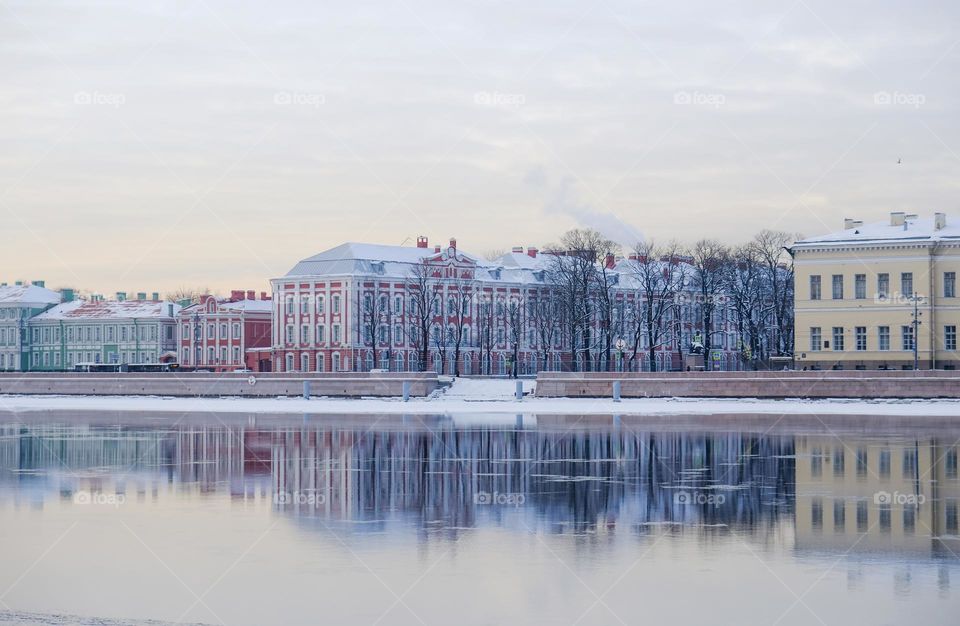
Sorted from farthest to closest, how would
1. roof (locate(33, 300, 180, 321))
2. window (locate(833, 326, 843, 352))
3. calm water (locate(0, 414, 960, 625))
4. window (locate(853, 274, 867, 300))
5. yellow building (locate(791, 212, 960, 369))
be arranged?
roof (locate(33, 300, 180, 321)) < window (locate(833, 326, 843, 352)) < window (locate(853, 274, 867, 300)) < yellow building (locate(791, 212, 960, 369)) < calm water (locate(0, 414, 960, 625))

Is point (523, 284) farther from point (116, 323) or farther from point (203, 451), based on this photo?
point (203, 451)

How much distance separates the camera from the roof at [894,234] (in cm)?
7925

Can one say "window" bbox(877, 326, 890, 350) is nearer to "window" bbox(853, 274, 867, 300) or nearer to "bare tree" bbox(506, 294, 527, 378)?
"window" bbox(853, 274, 867, 300)

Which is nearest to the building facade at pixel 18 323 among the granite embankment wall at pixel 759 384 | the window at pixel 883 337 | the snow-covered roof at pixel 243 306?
the snow-covered roof at pixel 243 306

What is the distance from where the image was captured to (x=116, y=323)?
485 ft

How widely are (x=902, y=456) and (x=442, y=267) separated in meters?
87.1

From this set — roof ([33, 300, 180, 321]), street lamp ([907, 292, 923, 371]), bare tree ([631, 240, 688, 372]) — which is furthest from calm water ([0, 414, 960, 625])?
roof ([33, 300, 180, 321])

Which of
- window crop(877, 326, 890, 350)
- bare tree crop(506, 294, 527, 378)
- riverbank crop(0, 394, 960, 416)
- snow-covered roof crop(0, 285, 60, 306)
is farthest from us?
snow-covered roof crop(0, 285, 60, 306)

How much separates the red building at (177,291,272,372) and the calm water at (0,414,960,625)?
9686 centimetres

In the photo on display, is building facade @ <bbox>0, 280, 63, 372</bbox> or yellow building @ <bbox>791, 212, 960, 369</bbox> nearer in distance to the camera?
yellow building @ <bbox>791, 212, 960, 369</bbox>

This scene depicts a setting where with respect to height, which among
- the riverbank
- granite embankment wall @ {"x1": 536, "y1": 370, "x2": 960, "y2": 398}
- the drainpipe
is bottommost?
the riverbank

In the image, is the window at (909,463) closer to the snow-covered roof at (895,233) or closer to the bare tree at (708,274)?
the snow-covered roof at (895,233)

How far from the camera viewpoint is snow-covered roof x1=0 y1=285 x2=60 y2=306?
15625cm

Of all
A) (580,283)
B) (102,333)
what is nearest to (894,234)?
(580,283)
